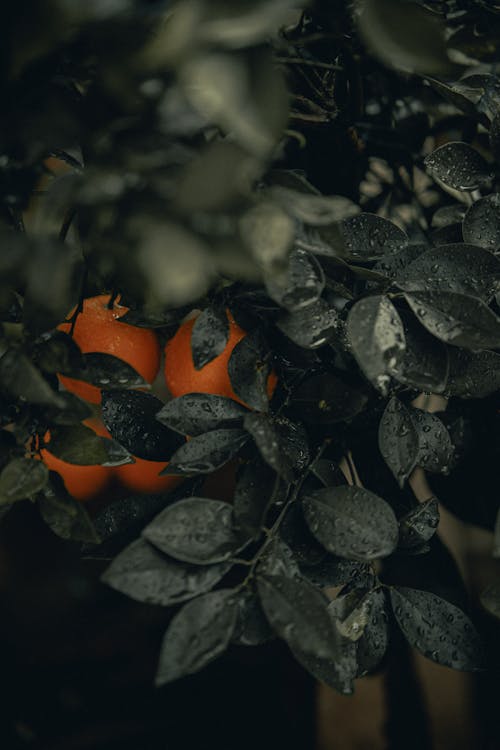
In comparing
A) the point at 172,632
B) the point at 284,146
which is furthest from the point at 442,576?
the point at 284,146

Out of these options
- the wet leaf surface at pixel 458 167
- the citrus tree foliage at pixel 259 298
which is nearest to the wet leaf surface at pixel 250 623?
the citrus tree foliage at pixel 259 298

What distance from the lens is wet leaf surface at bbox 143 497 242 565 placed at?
1.40 feet

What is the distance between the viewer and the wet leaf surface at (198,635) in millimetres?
394

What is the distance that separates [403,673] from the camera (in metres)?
0.95

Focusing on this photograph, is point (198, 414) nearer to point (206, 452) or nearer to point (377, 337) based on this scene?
point (206, 452)

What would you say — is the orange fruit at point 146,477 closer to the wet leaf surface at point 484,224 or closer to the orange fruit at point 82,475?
the orange fruit at point 82,475

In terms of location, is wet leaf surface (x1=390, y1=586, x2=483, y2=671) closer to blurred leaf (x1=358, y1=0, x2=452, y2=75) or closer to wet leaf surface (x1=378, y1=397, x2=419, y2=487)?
wet leaf surface (x1=378, y1=397, x2=419, y2=487)

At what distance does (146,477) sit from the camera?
24.3 inches

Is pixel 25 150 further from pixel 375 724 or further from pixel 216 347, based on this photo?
pixel 375 724

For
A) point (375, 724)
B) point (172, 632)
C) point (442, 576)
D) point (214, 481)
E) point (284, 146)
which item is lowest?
point (375, 724)

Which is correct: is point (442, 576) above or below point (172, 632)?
below

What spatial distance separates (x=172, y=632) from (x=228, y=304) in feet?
0.74

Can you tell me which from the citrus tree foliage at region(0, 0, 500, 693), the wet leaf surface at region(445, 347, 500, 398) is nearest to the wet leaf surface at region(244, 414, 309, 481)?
the citrus tree foliage at region(0, 0, 500, 693)

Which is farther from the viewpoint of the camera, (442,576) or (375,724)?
(375,724)
